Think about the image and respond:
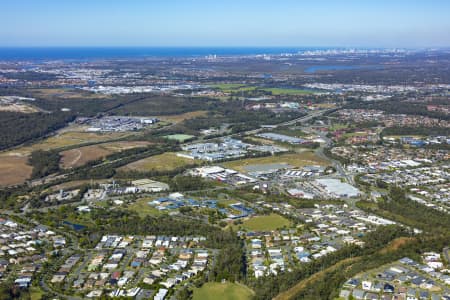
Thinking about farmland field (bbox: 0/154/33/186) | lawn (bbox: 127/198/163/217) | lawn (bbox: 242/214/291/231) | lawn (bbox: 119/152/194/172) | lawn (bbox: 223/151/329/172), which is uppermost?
farmland field (bbox: 0/154/33/186)

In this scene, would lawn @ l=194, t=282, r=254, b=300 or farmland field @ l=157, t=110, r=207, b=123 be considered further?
farmland field @ l=157, t=110, r=207, b=123

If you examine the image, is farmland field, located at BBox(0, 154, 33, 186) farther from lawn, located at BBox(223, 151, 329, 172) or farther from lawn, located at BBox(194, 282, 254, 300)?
lawn, located at BBox(194, 282, 254, 300)

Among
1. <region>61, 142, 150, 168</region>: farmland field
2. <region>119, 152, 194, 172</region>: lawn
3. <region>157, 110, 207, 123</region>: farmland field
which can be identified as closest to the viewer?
<region>119, 152, 194, 172</region>: lawn

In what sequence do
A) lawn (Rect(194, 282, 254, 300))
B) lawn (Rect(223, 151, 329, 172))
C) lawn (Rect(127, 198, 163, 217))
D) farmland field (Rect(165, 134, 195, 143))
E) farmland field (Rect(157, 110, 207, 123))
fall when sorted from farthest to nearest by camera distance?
farmland field (Rect(157, 110, 207, 123)) → farmland field (Rect(165, 134, 195, 143)) → lawn (Rect(223, 151, 329, 172)) → lawn (Rect(127, 198, 163, 217)) → lawn (Rect(194, 282, 254, 300))

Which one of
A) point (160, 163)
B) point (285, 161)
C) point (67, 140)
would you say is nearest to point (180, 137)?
point (160, 163)

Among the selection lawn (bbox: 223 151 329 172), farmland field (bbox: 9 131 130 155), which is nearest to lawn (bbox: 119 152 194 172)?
lawn (bbox: 223 151 329 172)

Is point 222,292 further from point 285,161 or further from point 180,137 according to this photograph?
point 180,137


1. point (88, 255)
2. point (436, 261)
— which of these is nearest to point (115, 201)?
point (88, 255)

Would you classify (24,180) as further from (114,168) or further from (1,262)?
(1,262)
